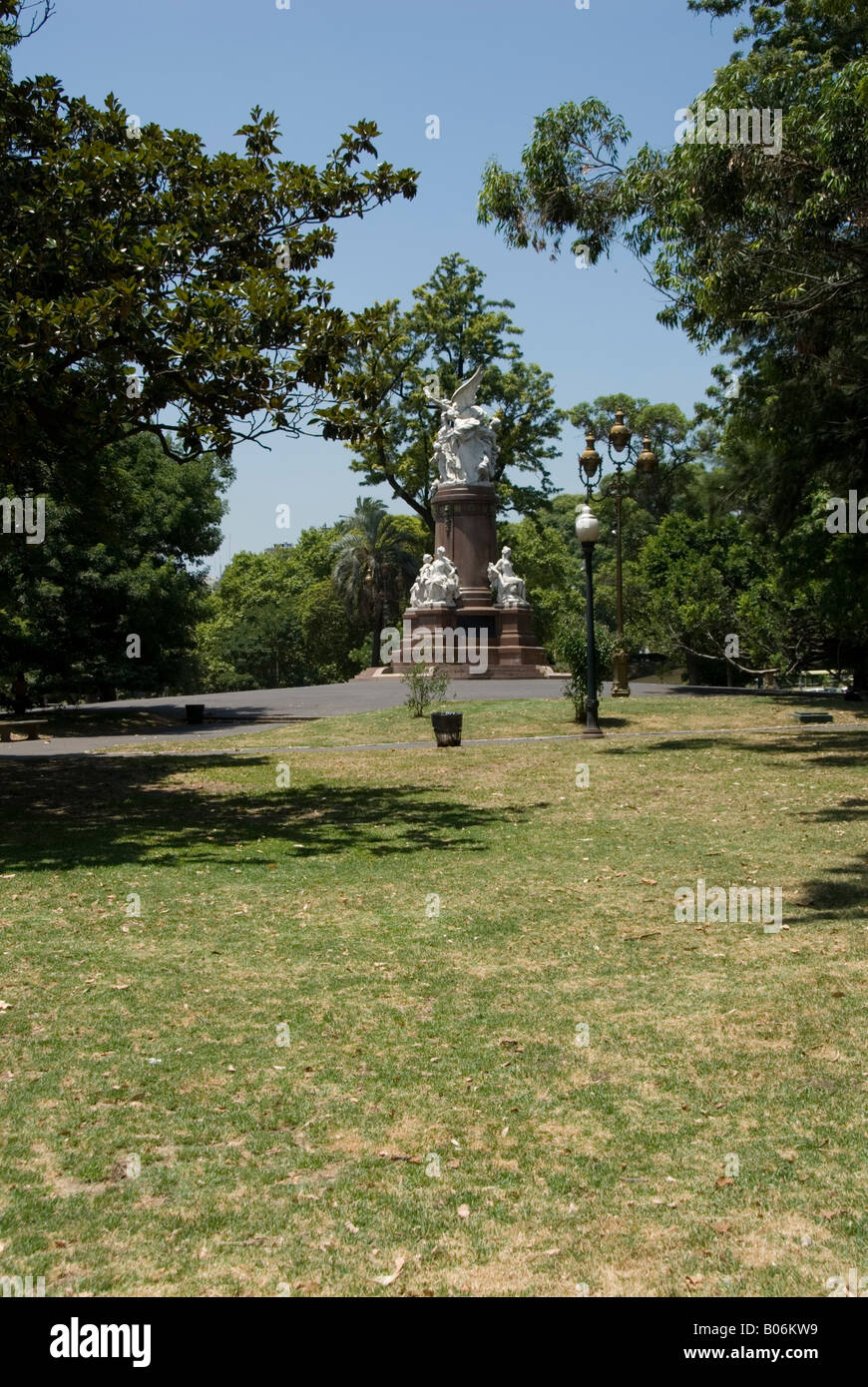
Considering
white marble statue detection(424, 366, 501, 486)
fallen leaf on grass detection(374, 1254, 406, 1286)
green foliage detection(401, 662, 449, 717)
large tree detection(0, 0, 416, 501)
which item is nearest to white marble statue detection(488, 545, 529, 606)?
white marble statue detection(424, 366, 501, 486)

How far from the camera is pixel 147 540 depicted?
99.0 ft

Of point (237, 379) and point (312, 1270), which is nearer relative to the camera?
point (312, 1270)

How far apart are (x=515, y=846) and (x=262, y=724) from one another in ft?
52.3

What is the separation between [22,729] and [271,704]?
868 cm

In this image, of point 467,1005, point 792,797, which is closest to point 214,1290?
point 467,1005

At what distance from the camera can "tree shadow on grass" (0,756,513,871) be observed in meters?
10.7

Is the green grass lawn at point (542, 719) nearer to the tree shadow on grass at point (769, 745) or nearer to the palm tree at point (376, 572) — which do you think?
the tree shadow on grass at point (769, 745)

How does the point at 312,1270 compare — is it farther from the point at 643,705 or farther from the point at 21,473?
the point at 643,705

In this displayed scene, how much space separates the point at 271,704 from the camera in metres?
31.2

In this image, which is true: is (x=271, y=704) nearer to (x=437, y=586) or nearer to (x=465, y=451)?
(x=437, y=586)

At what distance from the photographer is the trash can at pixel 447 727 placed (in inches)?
734

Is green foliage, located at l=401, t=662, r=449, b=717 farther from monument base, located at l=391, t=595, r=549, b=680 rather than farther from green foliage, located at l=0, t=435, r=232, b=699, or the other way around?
monument base, located at l=391, t=595, r=549, b=680

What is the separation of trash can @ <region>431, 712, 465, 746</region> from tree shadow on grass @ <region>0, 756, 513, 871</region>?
2891 millimetres

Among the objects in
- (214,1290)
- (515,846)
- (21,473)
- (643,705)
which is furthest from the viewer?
(643,705)
